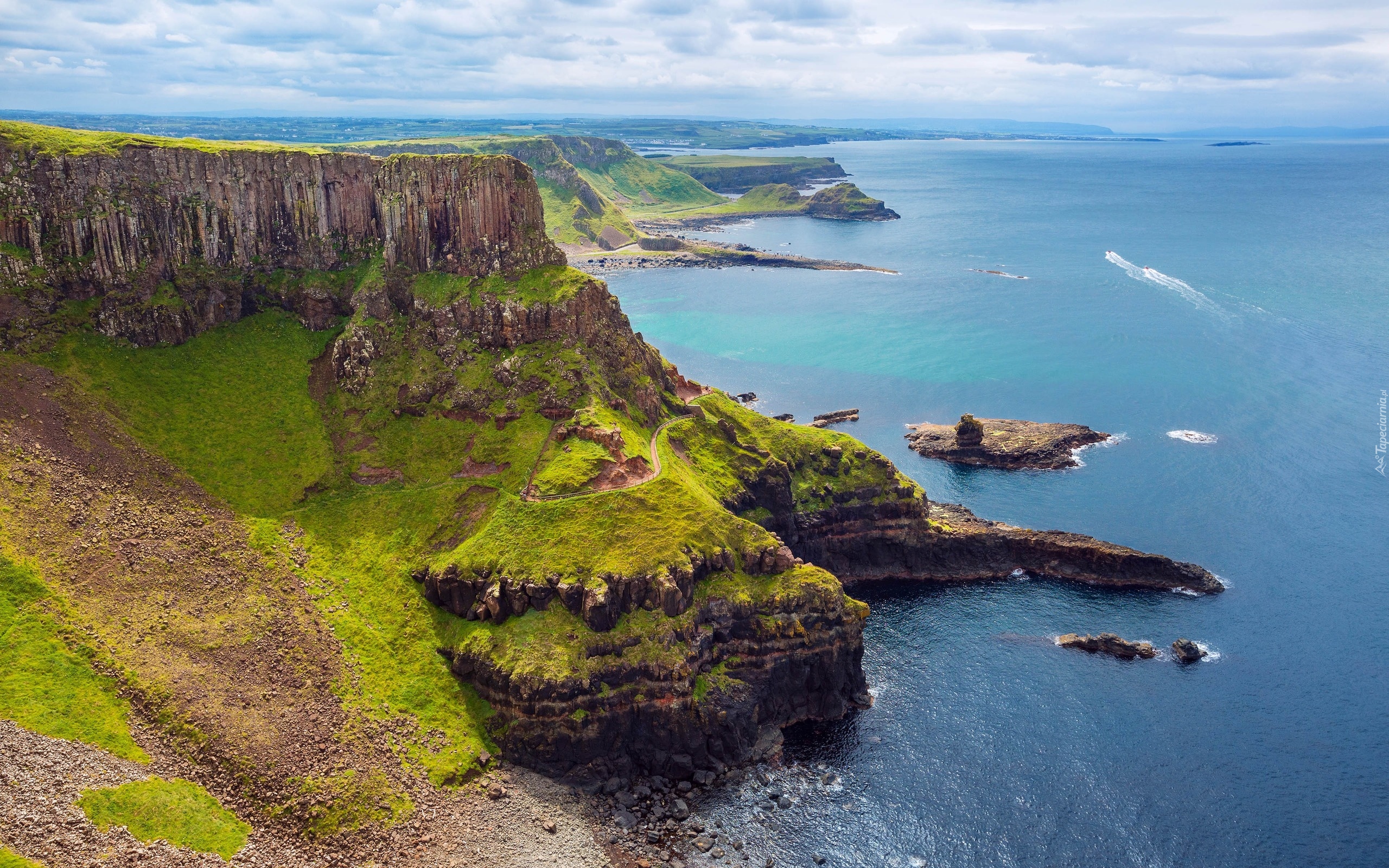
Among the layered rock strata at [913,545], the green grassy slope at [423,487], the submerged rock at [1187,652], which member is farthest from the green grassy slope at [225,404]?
the submerged rock at [1187,652]

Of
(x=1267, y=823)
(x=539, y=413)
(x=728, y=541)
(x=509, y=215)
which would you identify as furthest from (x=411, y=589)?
(x=1267, y=823)

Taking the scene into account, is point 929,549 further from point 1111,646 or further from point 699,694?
A: point 699,694

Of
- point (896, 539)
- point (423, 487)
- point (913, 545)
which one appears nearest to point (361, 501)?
point (423, 487)

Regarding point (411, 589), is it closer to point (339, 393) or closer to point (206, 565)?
point (206, 565)

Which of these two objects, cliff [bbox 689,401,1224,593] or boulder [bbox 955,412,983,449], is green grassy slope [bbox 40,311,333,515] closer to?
cliff [bbox 689,401,1224,593]

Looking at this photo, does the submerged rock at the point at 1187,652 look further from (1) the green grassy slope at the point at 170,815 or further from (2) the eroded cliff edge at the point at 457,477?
(1) the green grassy slope at the point at 170,815
